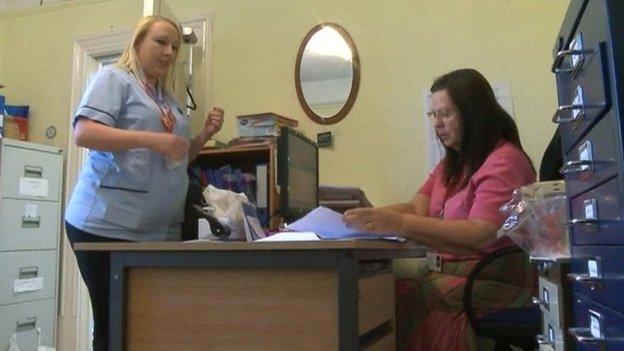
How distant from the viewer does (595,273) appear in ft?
2.83

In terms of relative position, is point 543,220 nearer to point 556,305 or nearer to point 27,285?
point 556,305

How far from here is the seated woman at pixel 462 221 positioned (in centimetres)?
161

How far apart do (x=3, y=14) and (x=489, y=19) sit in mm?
3000

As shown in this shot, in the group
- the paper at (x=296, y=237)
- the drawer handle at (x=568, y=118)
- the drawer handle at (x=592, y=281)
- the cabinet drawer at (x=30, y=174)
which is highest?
the cabinet drawer at (x=30, y=174)

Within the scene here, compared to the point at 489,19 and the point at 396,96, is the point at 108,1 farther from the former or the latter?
the point at 489,19

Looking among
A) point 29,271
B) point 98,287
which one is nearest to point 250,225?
point 98,287

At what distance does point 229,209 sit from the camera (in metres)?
1.57

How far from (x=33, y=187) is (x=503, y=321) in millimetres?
2631

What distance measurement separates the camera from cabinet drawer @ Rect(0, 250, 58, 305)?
9.73ft

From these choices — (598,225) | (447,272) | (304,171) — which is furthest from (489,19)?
(598,225)

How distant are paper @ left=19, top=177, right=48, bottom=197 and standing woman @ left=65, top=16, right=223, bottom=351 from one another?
152 centimetres

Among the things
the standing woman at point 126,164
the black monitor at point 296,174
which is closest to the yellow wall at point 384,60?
the black monitor at point 296,174

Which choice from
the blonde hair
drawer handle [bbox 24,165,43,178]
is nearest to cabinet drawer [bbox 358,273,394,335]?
the blonde hair

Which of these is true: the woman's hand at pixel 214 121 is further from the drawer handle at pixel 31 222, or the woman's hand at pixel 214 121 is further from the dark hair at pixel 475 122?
the drawer handle at pixel 31 222
